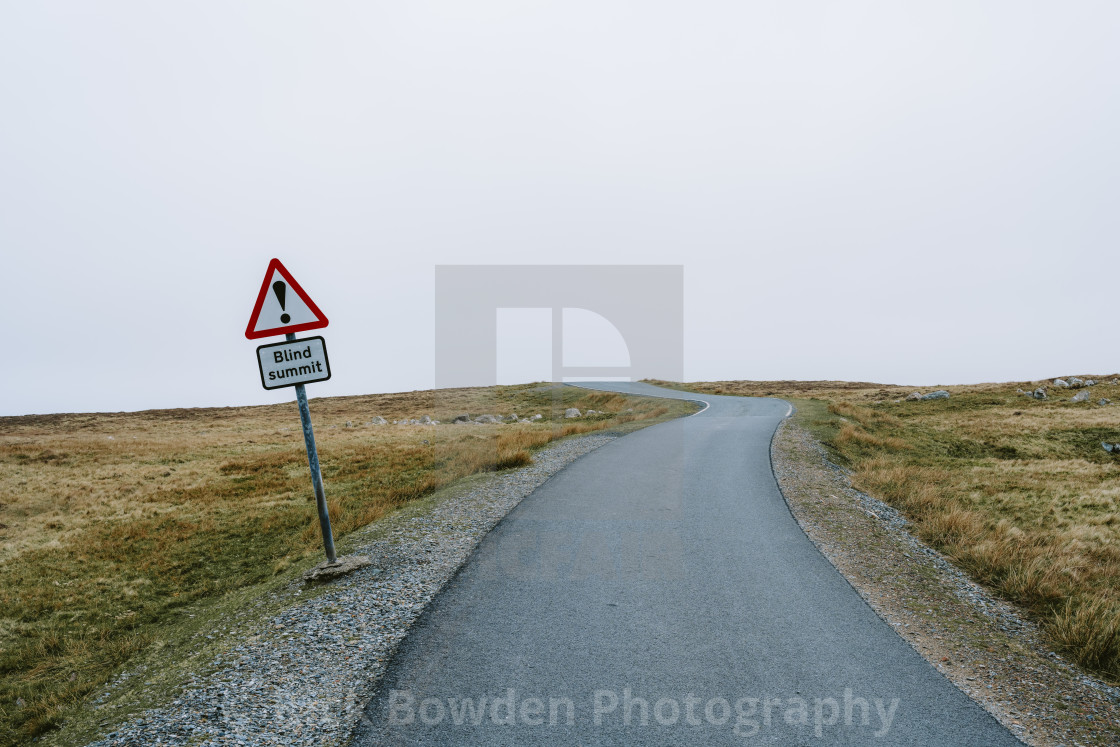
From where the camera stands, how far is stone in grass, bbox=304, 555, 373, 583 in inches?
291

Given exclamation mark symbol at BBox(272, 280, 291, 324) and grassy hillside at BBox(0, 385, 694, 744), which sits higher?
exclamation mark symbol at BBox(272, 280, 291, 324)

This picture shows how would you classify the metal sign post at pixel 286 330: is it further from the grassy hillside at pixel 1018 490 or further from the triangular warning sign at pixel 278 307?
the grassy hillside at pixel 1018 490

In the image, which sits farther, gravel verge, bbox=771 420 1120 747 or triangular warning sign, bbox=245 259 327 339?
triangular warning sign, bbox=245 259 327 339

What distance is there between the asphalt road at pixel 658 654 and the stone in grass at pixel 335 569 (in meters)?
1.56

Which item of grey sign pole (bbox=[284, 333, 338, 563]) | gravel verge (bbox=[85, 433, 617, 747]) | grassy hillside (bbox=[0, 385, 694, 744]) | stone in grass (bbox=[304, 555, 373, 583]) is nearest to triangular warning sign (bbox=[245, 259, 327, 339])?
grey sign pole (bbox=[284, 333, 338, 563])

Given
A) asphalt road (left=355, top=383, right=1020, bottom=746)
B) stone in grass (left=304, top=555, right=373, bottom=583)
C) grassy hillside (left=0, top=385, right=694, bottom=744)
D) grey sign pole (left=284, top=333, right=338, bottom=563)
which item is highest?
grey sign pole (left=284, top=333, right=338, bottom=563)

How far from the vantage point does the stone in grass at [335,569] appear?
7.38 m

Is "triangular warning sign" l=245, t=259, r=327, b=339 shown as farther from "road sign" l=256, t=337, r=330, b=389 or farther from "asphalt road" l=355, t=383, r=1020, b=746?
"asphalt road" l=355, t=383, r=1020, b=746

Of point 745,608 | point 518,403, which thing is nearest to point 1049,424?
point 745,608

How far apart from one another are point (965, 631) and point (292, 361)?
8.37 m

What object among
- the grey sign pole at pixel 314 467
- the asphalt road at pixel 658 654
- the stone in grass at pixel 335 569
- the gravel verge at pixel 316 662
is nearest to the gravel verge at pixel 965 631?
the asphalt road at pixel 658 654

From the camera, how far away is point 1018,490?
55.2ft

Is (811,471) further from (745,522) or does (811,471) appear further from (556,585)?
(556,585)

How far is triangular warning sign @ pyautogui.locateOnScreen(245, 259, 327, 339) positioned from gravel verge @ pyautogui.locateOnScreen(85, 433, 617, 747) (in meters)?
3.40
